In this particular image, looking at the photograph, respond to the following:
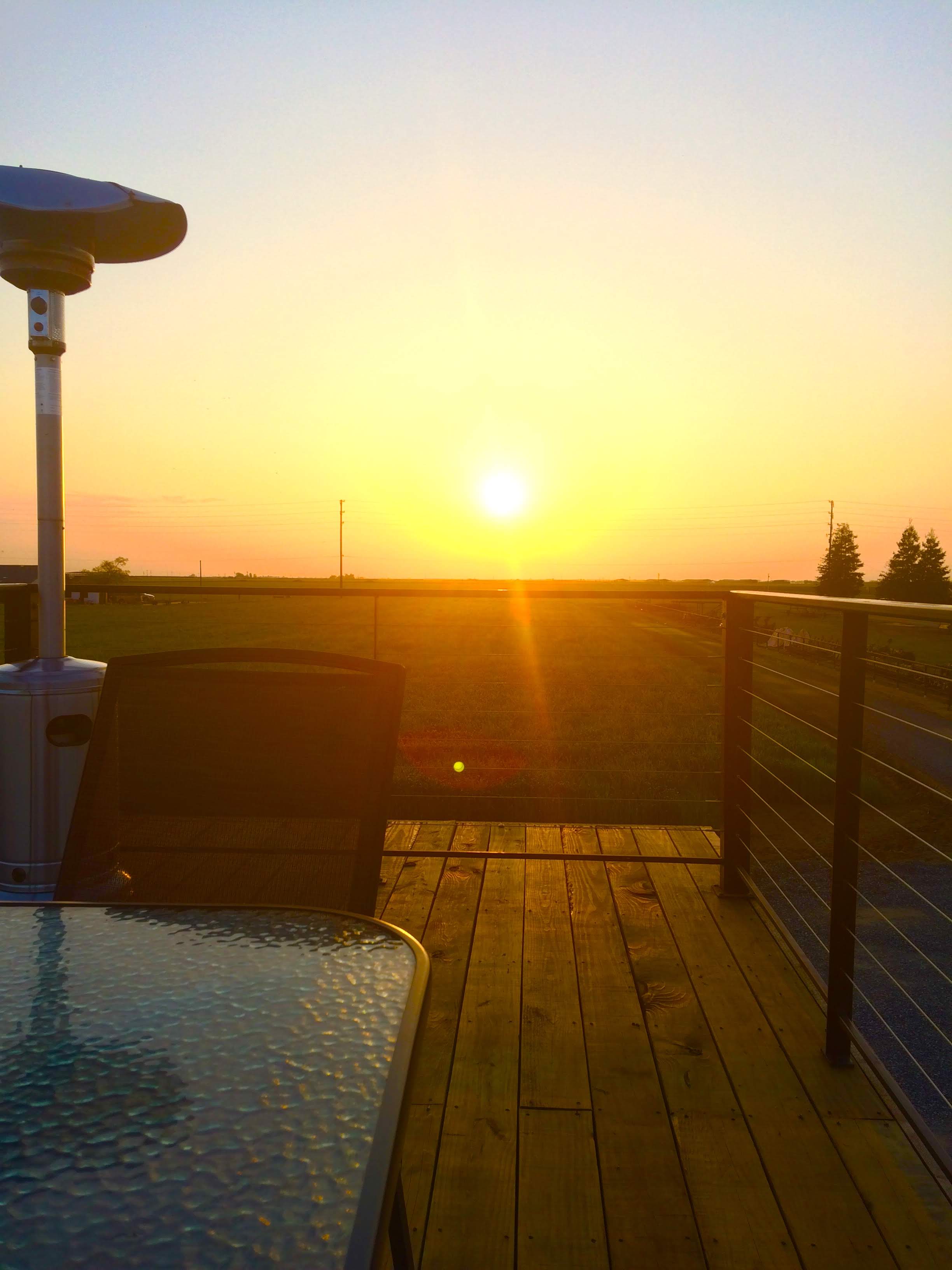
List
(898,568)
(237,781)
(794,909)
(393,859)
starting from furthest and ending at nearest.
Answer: (898,568) → (393,859) → (794,909) → (237,781)

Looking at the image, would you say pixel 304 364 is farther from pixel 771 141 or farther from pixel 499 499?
pixel 499 499

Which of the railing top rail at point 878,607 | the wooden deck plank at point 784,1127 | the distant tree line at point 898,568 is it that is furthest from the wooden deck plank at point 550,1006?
the distant tree line at point 898,568

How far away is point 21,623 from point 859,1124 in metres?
2.93

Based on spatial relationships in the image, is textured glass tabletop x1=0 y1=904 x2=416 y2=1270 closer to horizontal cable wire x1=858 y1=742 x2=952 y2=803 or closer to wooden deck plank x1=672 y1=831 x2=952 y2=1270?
horizontal cable wire x1=858 y1=742 x2=952 y2=803

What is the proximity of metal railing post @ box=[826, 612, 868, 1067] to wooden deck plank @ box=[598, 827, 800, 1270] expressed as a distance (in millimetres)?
291

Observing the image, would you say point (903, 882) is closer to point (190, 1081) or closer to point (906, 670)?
point (906, 670)

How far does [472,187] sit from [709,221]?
1.74 metres

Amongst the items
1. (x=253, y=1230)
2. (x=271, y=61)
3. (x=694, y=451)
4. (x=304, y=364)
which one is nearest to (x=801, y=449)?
(x=694, y=451)

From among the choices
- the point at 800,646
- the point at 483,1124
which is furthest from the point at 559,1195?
the point at 800,646

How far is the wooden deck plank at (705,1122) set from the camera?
1.35 metres

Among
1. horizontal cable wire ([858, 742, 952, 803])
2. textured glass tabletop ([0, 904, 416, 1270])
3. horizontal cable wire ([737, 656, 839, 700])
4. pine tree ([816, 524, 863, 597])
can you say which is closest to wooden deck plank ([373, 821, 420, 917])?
horizontal cable wire ([737, 656, 839, 700])

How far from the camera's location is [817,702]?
58.0 ft

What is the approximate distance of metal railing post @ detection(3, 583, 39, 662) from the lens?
9.25 ft

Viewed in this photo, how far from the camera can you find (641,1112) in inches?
66.5
